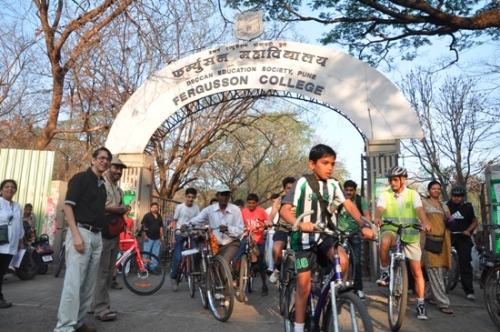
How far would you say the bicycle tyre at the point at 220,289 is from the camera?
5.54 metres

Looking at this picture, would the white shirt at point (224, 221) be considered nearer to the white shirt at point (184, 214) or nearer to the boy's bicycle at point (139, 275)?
the boy's bicycle at point (139, 275)

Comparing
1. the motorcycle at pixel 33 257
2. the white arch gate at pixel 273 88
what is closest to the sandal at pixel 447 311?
the white arch gate at pixel 273 88

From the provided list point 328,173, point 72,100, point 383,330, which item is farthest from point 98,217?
point 72,100

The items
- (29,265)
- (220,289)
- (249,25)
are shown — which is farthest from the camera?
(249,25)

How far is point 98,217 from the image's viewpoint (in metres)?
4.95

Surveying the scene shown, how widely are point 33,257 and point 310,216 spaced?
803cm

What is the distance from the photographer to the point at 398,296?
17.4ft

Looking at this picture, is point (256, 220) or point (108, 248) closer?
point (108, 248)

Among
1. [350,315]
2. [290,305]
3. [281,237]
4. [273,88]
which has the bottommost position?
[290,305]

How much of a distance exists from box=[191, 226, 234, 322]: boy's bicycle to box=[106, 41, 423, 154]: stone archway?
567 centimetres

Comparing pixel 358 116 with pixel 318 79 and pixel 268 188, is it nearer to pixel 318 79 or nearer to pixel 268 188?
pixel 318 79

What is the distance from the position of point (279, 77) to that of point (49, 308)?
24.2 feet

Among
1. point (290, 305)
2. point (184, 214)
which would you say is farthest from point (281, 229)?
point (184, 214)

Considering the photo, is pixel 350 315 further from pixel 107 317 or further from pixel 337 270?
pixel 107 317
